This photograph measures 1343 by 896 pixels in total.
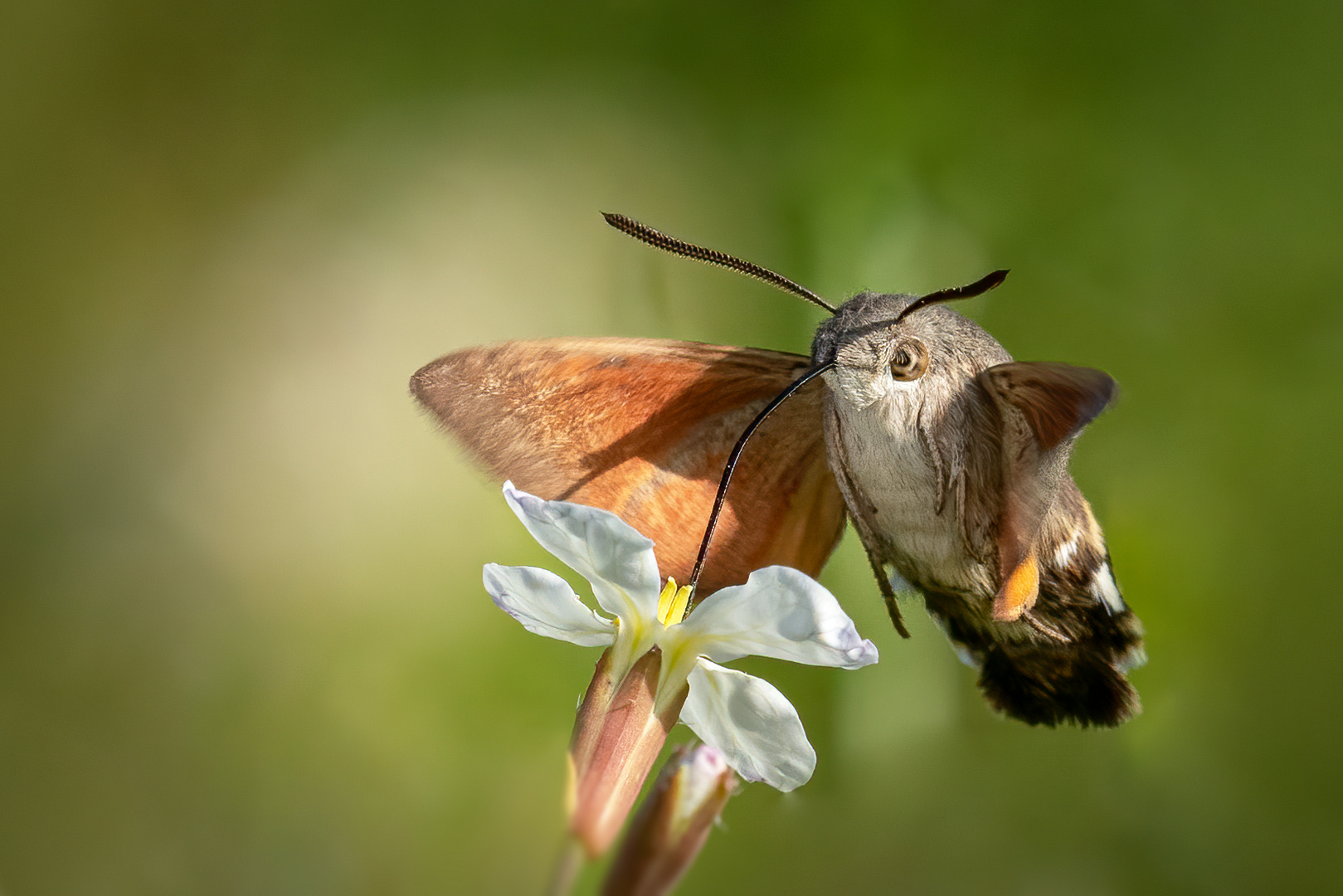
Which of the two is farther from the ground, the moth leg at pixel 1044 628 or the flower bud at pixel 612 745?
the moth leg at pixel 1044 628

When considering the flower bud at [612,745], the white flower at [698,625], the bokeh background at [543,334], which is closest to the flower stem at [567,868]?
the flower bud at [612,745]

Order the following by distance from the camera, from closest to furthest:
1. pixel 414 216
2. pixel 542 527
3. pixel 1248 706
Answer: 1. pixel 542 527
2. pixel 1248 706
3. pixel 414 216

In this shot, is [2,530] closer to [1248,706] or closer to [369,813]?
[369,813]

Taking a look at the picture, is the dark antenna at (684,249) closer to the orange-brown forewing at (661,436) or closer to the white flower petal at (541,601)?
the orange-brown forewing at (661,436)

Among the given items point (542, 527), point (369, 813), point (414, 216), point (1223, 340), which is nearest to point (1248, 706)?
point (1223, 340)

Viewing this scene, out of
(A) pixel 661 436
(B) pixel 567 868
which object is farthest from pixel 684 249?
(B) pixel 567 868

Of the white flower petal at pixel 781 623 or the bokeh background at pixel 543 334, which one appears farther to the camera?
the bokeh background at pixel 543 334

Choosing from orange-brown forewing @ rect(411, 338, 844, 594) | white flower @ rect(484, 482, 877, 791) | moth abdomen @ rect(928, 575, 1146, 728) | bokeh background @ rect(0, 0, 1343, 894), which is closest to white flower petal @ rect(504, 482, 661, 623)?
white flower @ rect(484, 482, 877, 791)
